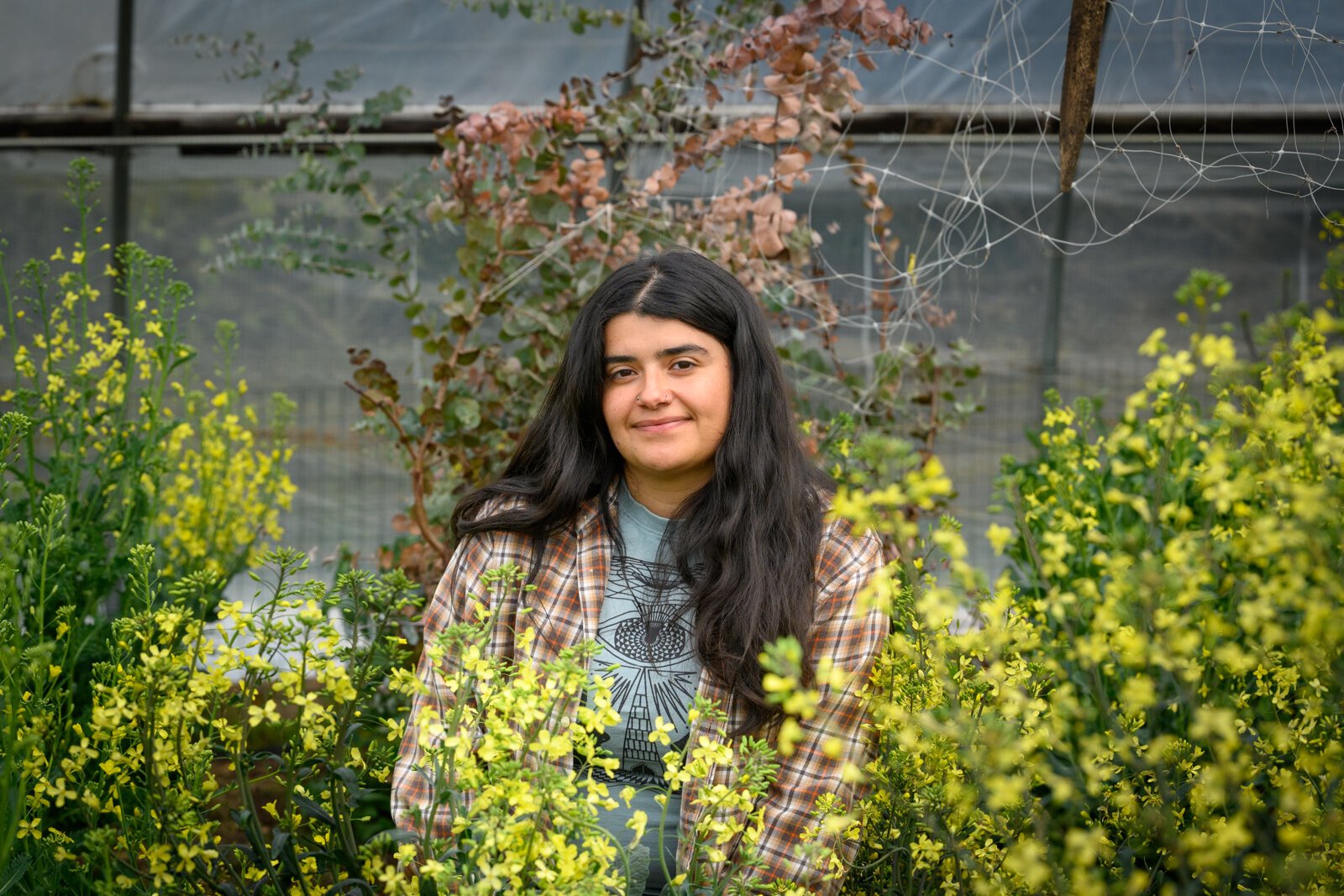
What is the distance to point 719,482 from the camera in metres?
1.97

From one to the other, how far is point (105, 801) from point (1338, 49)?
291 cm

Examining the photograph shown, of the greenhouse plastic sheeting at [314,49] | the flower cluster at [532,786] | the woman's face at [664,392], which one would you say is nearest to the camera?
the flower cluster at [532,786]


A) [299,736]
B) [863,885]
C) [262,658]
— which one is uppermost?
[262,658]

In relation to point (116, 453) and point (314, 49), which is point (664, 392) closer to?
point (116, 453)

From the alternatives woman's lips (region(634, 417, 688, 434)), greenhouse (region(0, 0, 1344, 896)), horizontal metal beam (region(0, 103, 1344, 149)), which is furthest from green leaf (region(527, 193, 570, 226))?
horizontal metal beam (region(0, 103, 1344, 149))

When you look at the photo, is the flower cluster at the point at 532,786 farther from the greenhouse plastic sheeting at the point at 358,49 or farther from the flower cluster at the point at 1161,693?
the greenhouse plastic sheeting at the point at 358,49

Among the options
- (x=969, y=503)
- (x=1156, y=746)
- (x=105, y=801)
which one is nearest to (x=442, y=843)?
(x=105, y=801)

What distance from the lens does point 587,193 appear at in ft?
9.10

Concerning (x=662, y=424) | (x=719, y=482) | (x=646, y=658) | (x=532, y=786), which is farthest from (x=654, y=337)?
(x=532, y=786)

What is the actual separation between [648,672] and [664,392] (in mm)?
457

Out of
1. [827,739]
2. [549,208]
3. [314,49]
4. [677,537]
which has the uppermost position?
[314,49]

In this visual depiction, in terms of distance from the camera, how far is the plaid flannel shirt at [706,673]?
172 centimetres

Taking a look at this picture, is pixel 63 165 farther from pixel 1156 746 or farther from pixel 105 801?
pixel 1156 746

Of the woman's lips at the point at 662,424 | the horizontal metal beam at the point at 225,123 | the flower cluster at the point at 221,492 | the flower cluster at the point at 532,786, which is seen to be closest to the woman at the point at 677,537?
the woman's lips at the point at 662,424
